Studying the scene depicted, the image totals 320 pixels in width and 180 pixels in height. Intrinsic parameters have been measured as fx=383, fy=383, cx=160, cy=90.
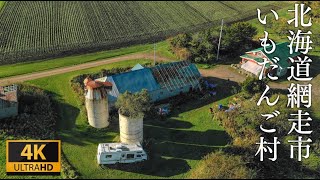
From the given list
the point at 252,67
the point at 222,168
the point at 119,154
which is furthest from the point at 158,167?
the point at 252,67

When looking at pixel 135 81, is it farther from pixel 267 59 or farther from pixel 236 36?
pixel 236 36

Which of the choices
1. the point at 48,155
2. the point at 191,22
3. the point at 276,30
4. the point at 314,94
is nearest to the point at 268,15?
the point at 276,30

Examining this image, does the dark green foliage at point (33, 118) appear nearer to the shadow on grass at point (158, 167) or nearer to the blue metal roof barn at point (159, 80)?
the blue metal roof barn at point (159, 80)

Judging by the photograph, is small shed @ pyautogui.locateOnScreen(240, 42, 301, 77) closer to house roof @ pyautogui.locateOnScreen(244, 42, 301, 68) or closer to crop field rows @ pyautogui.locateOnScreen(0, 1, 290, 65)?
house roof @ pyautogui.locateOnScreen(244, 42, 301, 68)

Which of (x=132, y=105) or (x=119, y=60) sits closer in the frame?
(x=132, y=105)

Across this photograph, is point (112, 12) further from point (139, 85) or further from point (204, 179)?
point (204, 179)

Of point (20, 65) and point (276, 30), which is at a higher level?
point (276, 30)

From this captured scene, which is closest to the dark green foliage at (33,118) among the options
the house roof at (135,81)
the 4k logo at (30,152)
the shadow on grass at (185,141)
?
the 4k logo at (30,152)
